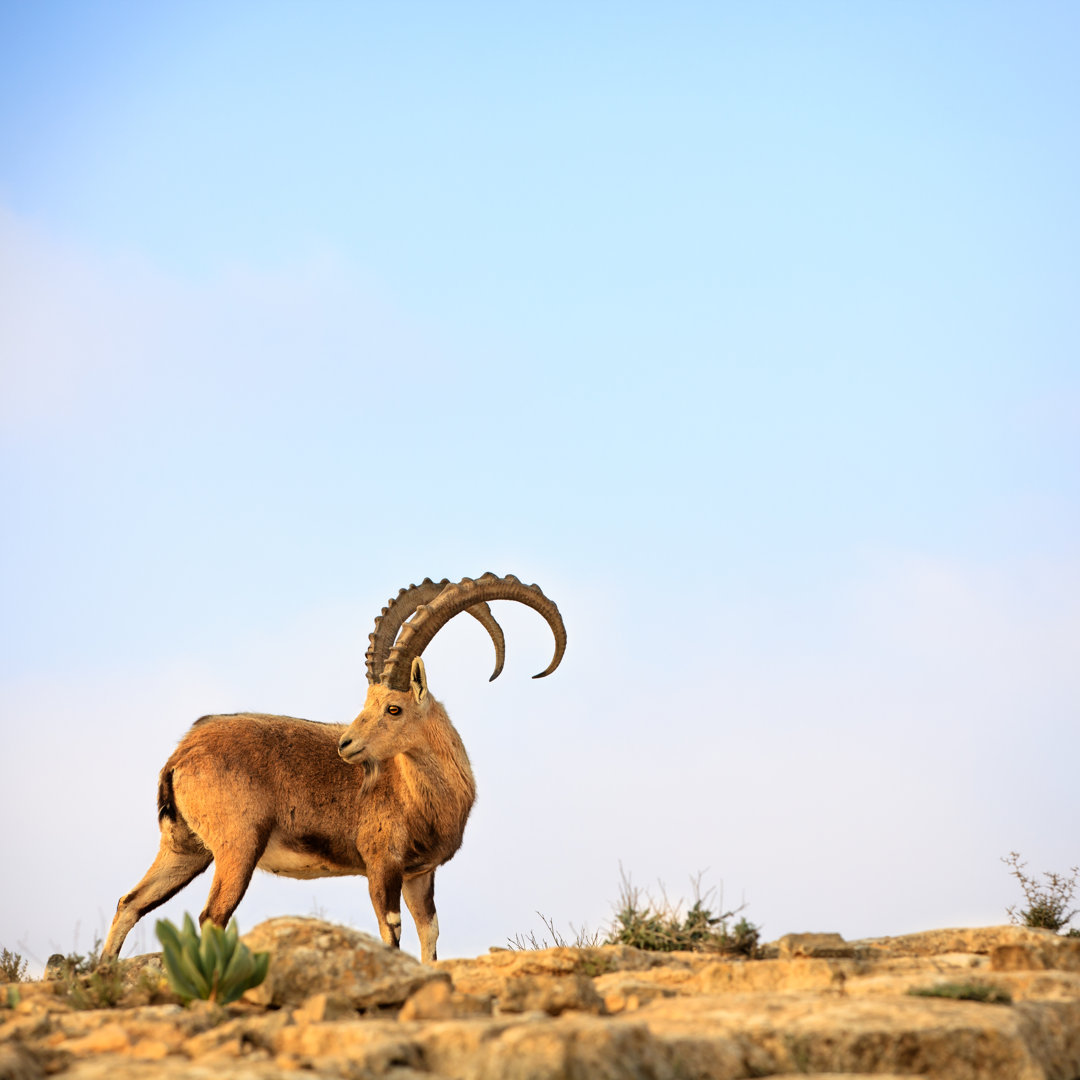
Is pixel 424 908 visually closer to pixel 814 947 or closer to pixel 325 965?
pixel 814 947

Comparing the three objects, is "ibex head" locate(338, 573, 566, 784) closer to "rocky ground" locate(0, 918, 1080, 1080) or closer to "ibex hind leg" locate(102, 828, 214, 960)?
"ibex hind leg" locate(102, 828, 214, 960)

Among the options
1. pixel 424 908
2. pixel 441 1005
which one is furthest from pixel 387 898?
pixel 441 1005

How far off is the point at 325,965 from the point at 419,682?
6165mm

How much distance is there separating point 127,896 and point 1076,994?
8572 millimetres

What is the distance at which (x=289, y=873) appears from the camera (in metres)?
11.9

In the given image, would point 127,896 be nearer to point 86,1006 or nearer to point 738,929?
point 86,1006

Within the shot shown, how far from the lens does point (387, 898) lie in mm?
11383

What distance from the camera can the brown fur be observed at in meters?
11.0

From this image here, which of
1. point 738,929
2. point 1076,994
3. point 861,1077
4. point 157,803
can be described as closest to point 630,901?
point 738,929

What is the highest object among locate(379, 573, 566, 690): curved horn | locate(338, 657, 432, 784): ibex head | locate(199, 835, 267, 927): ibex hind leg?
locate(379, 573, 566, 690): curved horn

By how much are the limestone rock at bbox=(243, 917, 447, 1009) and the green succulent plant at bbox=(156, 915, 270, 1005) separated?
139 mm

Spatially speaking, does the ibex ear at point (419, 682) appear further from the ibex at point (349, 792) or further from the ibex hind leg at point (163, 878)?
the ibex hind leg at point (163, 878)

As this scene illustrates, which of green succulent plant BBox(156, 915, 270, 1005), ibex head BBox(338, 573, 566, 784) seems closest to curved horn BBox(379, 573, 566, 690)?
ibex head BBox(338, 573, 566, 784)

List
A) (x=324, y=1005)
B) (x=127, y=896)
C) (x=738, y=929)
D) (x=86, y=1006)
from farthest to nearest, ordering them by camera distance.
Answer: (x=127, y=896)
(x=738, y=929)
(x=86, y=1006)
(x=324, y=1005)
